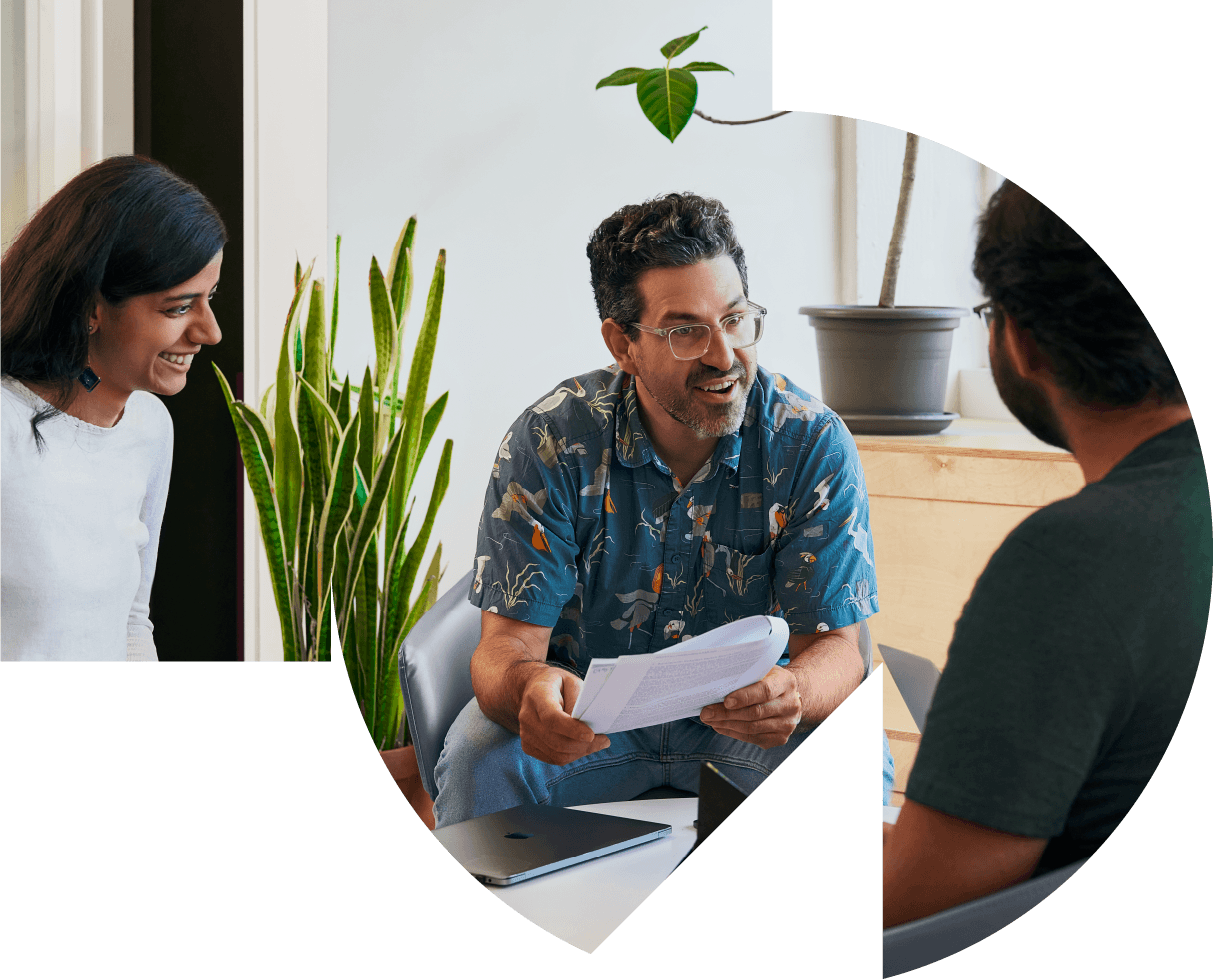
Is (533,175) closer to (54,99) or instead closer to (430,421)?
(430,421)

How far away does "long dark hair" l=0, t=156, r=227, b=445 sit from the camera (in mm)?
2252

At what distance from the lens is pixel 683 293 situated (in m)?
2.06

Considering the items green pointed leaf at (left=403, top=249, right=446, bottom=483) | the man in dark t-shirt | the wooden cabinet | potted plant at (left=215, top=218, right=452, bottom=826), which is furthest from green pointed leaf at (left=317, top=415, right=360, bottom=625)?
the man in dark t-shirt

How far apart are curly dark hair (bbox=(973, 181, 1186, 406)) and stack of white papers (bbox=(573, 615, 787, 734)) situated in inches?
25.1

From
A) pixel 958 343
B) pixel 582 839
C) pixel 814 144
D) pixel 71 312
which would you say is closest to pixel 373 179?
pixel 71 312

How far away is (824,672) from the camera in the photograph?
6.84 feet

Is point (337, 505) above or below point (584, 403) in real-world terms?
below

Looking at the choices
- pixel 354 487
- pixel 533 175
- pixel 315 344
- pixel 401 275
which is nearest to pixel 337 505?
pixel 354 487

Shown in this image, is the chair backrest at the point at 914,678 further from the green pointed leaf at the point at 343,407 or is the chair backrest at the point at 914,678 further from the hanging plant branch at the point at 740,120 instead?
the green pointed leaf at the point at 343,407

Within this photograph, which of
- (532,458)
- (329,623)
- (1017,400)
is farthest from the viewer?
(329,623)

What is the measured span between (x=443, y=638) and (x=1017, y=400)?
1.09m

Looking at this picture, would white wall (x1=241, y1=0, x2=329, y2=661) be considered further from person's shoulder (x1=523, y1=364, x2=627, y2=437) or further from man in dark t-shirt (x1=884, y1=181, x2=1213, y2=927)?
man in dark t-shirt (x1=884, y1=181, x2=1213, y2=927)

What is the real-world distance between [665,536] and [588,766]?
43 cm

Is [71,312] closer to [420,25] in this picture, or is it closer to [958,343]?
[420,25]
